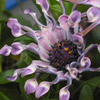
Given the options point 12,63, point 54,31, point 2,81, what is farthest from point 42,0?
point 12,63

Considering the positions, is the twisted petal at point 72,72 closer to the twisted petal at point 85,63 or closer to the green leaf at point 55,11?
the twisted petal at point 85,63

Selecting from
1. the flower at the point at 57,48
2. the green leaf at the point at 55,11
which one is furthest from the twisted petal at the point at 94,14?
the green leaf at the point at 55,11

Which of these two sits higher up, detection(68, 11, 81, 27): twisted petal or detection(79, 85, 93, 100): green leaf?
detection(68, 11, 81, 27): twisted petal

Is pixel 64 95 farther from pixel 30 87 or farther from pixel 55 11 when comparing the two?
pixel 55 11

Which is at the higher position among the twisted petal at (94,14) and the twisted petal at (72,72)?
the twisted petal at (94,14)

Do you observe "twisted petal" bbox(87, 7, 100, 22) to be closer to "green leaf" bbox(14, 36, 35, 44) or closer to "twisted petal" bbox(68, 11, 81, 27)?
"twisted petal" bbox(68, 11, 81, 27)

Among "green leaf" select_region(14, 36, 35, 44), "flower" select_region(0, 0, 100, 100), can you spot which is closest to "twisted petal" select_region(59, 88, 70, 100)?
"flower" select_region(0, 0, 100, 100)

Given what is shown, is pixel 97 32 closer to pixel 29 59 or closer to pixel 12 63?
pixel 29 59
